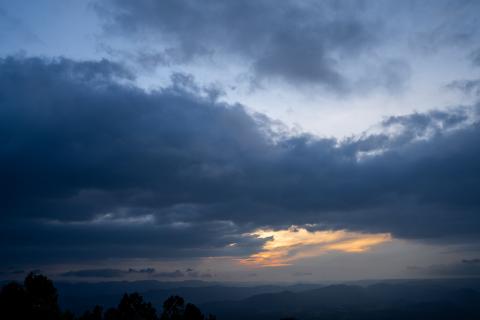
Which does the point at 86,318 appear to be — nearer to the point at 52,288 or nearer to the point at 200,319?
the point at 52,288

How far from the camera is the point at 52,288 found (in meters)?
83.8

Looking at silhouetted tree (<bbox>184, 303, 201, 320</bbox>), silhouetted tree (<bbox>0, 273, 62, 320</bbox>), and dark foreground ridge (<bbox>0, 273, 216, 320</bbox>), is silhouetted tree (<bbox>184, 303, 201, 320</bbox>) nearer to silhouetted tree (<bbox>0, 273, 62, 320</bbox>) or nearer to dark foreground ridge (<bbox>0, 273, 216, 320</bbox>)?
dark foreground ridge (<bbox>0, 273, 216, 320</bbox>)

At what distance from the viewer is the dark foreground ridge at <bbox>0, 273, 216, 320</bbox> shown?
6931cm

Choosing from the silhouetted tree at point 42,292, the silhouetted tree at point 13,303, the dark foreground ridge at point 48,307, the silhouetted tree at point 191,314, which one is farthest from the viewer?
the silhouetted tree at point 191,314

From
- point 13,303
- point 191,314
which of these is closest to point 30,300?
point 13,303

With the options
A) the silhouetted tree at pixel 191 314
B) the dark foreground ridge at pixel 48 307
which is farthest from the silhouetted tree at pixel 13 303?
the silhouetted tree at pixel 191 314

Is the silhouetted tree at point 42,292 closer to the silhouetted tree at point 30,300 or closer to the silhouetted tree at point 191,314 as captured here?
the silhouetted tree at point 30,300

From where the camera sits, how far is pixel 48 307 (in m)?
79.5

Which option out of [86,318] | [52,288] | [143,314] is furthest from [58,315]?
[143,314]

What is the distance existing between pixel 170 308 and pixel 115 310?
54.5ft

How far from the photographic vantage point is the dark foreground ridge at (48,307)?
6931cm

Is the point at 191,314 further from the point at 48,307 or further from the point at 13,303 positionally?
the point at 13,303

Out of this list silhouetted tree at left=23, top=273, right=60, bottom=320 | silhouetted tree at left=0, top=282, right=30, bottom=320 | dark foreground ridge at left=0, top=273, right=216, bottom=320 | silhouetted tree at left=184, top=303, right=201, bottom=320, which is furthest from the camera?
silhouetted tree at left=184, top=303, right=201, bottom=320

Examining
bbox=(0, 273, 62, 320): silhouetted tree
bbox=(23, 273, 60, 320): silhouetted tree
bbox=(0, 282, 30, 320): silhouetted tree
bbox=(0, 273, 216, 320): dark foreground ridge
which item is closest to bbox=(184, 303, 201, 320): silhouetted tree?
bbox=(0, 273, 216, 320): dark foreground ridge
